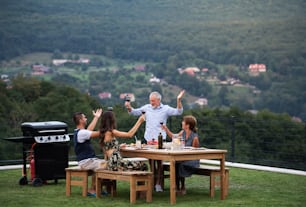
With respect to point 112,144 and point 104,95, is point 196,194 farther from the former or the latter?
point 104,95

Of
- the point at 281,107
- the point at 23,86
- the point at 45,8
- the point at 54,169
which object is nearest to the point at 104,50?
the point at 45,8

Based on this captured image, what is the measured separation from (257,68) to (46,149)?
Answer: 29.2 metres

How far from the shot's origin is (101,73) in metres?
37.5

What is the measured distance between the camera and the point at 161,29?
41.1 meters

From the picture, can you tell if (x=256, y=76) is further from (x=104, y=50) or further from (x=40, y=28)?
(x=40, y=28)

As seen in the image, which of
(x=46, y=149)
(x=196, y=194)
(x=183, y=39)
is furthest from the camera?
(x=183, y=39)

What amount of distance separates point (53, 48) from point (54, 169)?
2704 cm

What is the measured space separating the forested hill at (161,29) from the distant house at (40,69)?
0.94m

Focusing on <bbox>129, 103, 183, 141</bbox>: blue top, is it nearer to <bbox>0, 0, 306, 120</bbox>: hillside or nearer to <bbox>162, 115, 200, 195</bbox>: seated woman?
<bbox>162, 115, 200, 195</bbox>: seated woman

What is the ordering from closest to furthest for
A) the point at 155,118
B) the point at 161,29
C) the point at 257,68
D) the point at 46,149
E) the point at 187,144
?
the point at 187,144
the point at 155,118
the point at 46,149
the point at 257,68
the point at 161,29

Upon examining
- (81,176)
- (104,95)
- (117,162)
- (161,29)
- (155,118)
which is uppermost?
(161,29)

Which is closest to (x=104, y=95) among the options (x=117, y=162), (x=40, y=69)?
(x=40, y=69)

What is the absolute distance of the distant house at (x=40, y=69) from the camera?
36062 mm

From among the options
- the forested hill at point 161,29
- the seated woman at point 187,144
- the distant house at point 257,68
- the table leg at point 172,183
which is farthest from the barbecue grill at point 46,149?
the distant house at point 257,68
